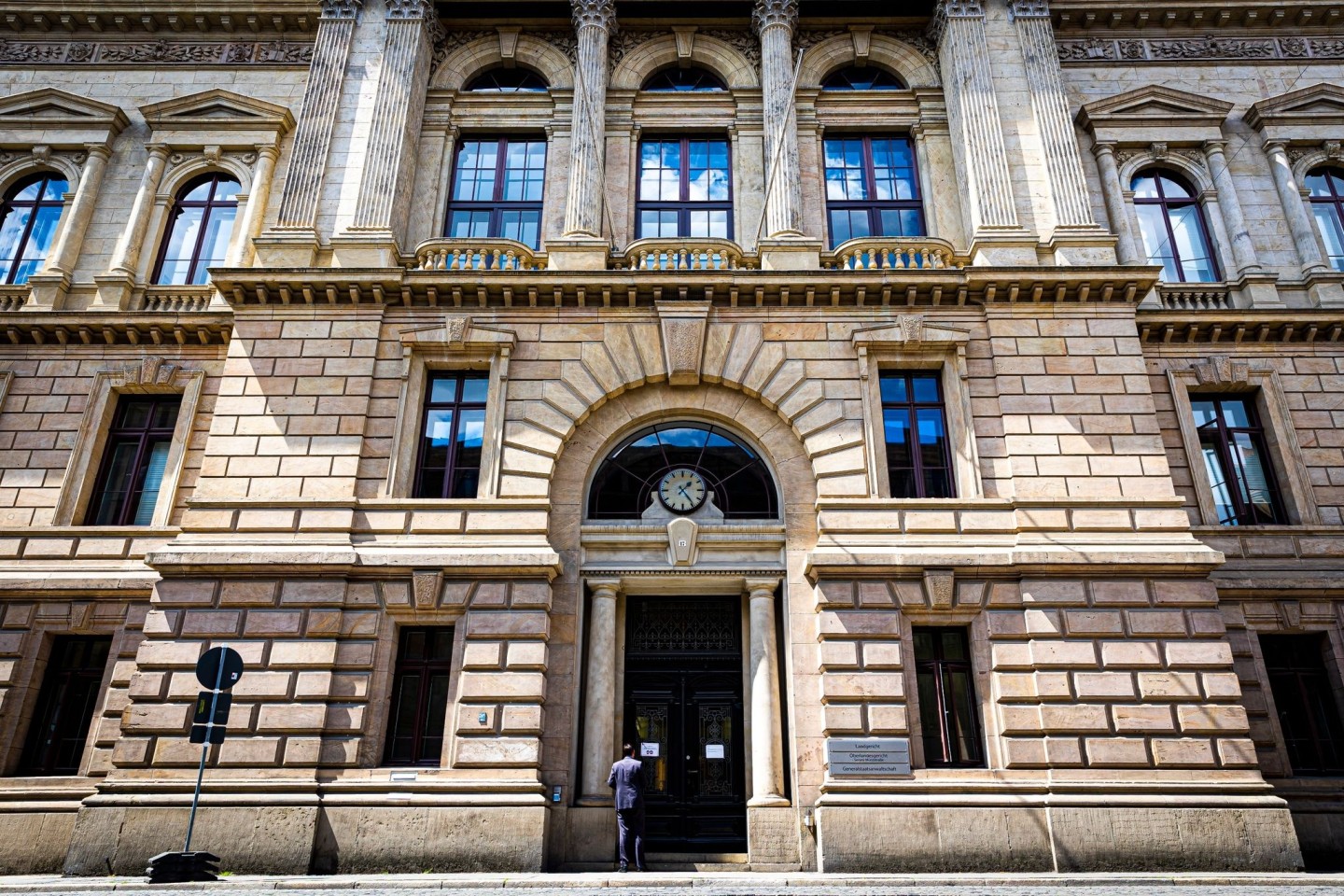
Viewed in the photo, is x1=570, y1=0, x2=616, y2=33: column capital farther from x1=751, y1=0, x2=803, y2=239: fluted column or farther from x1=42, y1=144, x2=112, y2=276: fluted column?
x1=42, y1=144, x2=112, y2=276: fluted column

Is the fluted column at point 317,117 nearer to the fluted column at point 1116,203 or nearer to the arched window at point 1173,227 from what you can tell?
the fluted column at point 1116,203

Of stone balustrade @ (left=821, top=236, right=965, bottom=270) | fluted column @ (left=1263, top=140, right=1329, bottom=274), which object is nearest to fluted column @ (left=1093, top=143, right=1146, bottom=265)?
fluted column @ (left=1263, top=140, right=1329, bottom=274)

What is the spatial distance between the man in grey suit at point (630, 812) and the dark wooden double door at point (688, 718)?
1.23 meters

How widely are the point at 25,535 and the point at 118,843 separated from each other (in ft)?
24.0

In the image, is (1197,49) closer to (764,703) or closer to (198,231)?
(764,703)

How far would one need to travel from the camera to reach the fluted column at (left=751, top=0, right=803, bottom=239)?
63.9ft

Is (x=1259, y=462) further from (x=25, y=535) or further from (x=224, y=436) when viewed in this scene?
(x=25, y=535)

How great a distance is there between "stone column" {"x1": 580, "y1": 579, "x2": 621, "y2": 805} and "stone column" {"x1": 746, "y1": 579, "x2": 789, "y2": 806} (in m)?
2.65

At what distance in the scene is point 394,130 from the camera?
797 inches

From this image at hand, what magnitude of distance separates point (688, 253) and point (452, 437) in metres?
6.45

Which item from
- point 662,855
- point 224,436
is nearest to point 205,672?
point 224,436

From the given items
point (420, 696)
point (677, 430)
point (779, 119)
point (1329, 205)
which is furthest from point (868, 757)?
point (1329, 205)

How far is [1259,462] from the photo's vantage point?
19078 millimetres

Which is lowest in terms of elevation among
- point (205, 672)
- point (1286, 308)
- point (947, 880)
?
point (947, 880)
